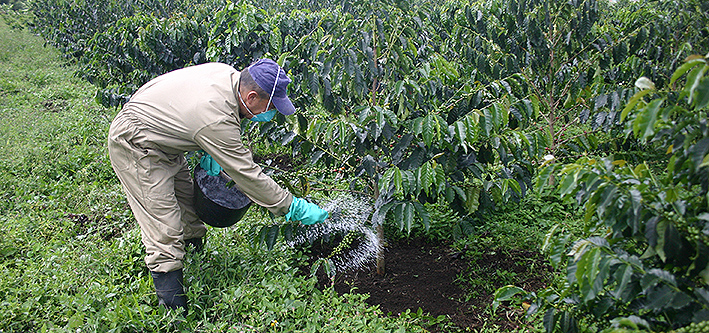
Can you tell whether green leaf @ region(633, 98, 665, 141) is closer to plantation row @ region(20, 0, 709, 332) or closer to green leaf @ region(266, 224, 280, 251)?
plantation row @ region(20, 0, 709, 332)

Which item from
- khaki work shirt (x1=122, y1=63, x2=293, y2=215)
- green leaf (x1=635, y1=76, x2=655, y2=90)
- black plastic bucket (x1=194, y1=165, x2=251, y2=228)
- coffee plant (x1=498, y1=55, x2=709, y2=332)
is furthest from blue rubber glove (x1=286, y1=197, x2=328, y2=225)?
green leaf (x1=635, y1=76, x2=655, y2=90)

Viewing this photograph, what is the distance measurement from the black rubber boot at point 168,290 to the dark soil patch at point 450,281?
2.88 ft

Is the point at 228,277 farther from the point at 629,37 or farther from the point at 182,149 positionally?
the point at 629,37

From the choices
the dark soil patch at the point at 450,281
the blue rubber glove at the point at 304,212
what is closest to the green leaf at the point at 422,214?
the blue rubber glove at the point at 304,212

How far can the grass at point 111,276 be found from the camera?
2.47m

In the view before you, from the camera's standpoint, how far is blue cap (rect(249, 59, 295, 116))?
7.79ft

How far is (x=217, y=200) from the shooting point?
8.82 feet

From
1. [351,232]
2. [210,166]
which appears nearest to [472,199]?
[351,232]

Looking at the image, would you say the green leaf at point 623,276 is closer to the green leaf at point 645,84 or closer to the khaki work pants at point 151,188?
the green leaf at point 645,84

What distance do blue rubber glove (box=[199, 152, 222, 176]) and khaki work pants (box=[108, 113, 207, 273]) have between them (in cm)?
23

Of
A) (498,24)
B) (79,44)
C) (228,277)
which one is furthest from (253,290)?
(79,44)

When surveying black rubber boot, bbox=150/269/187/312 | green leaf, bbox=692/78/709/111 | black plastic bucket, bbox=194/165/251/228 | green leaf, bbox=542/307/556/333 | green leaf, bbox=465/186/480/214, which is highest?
green leaf, bbox=692/78/709/111

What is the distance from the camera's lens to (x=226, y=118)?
2.35 m

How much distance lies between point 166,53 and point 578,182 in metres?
4.59
